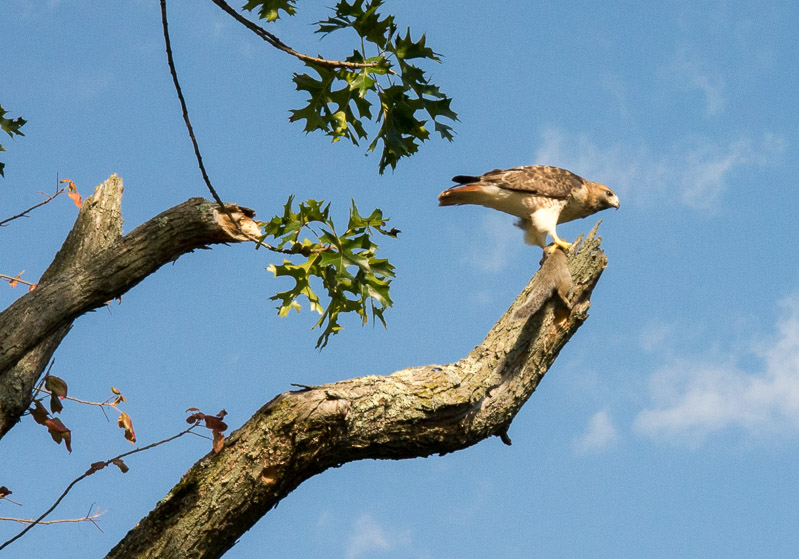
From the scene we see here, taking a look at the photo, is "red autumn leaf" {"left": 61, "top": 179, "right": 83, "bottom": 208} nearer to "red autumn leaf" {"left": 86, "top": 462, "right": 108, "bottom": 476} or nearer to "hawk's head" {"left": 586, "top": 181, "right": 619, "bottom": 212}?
"red autumn leaf" {"left": 86, "top": 462, "right": 108, "bottom": 476}

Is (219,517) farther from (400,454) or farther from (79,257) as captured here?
(79,257)

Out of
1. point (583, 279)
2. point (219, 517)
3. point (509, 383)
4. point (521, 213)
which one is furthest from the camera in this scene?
point (521, 213)

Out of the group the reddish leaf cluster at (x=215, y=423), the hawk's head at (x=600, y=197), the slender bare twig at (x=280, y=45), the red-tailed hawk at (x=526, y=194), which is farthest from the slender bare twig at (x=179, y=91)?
the hawk's head at (x=600, y=197)

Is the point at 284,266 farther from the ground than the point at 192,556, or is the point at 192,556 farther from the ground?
the point at 284,266

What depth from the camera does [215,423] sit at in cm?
389

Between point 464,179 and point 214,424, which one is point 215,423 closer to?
point 214,424

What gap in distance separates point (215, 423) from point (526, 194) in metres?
3.35

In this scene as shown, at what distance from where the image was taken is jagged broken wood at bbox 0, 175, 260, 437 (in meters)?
3.90

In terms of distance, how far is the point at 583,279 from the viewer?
4750 millimetres

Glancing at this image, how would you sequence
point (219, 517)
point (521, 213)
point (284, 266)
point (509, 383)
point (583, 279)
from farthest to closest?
Result: point (521, 213), point (583, 279), point (509, 383), point (284, 266), point (219, 517)

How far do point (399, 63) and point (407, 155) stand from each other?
0.52 metres

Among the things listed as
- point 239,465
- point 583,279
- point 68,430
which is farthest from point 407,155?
point 68,430

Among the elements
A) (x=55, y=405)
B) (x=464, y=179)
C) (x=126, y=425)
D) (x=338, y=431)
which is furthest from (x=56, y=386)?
(x=464, y=179)

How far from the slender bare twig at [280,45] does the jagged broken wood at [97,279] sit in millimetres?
845
